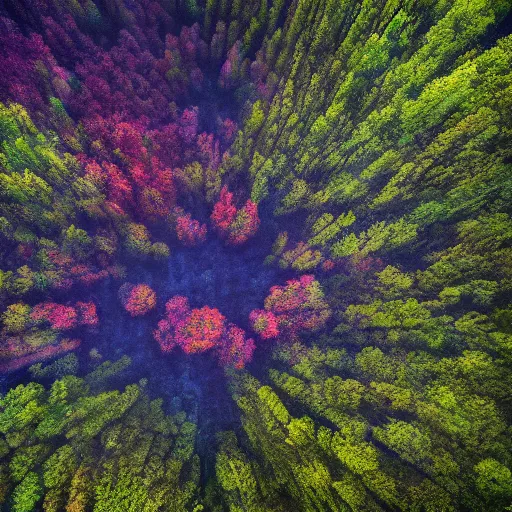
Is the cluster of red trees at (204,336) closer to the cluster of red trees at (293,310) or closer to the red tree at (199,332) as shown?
the red tree at (199,332)

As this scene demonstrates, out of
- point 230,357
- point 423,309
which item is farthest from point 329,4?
point 230,357

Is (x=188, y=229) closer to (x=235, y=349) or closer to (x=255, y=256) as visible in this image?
(x=255, y=256)

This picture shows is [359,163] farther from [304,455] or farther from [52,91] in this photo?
[52,91]

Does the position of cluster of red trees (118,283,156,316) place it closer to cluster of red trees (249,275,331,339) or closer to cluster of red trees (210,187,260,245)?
cluster of red trees (210,187,260,245)

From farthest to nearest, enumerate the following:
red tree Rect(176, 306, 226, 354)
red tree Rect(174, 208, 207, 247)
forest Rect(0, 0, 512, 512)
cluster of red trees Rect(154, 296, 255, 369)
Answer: red tree Rect(174, 208, 207, 247) < cluster of red trees Rect(154, 296, 255, 369) < red tree Rect(176, 306, 226, 354) < forest Rect(0, 0, 512, 512)

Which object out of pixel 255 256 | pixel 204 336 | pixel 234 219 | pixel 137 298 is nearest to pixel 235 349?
pixel 204 336

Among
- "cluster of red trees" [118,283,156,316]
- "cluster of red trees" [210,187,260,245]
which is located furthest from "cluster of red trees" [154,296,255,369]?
"cluster of red trees" [210,187,260,245]
